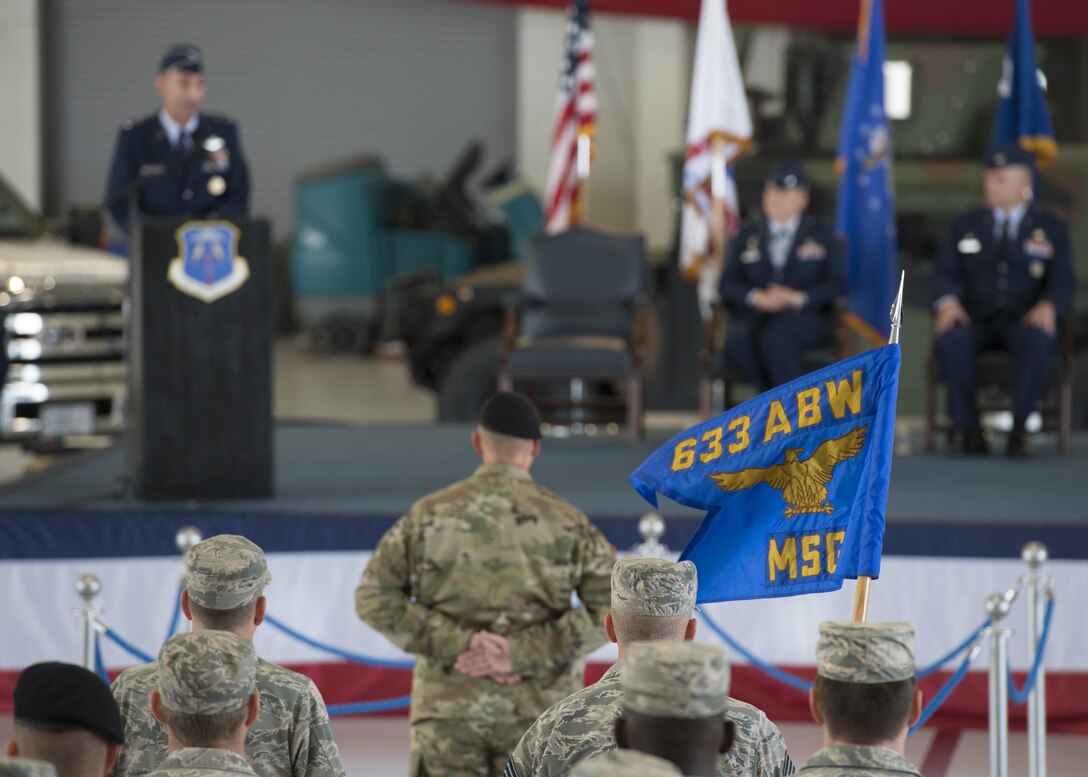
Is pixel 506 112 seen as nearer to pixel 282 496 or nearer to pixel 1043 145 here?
pixel 1043 145

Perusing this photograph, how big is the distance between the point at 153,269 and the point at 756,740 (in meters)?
3.79

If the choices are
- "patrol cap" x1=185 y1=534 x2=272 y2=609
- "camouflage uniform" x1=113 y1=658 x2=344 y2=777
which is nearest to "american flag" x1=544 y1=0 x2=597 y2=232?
"patrol cap" x1=185 y1=534 x2=272 y2=609

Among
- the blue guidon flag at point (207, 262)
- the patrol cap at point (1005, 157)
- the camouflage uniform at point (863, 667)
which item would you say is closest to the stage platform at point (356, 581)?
the blue guidon flag at point (207, 262)

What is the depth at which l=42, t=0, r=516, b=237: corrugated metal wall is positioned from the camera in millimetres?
19094

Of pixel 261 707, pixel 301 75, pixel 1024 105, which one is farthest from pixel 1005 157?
pixel 301 75

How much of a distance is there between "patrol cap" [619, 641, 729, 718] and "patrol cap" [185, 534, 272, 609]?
3.23ft

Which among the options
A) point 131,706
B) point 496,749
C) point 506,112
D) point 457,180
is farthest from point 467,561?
point 506,112

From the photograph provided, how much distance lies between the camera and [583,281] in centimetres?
848

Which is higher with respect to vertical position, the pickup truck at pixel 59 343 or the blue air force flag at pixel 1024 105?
the blue air force flag at pixel 1024 105

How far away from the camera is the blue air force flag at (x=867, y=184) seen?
846cm

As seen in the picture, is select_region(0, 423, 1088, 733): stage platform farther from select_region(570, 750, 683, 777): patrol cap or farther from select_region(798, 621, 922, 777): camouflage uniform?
select_region(570, 750, 683, 777): patrol cap

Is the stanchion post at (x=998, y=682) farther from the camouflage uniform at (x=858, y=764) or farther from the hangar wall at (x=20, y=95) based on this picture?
the hangar wall at (x=20, y=95)

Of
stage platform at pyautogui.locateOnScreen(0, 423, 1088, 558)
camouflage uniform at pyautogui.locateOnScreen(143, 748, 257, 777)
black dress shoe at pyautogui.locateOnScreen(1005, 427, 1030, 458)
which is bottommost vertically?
stage platform at pyautogui.locateOnScreen(0, 423, 1088, 558)

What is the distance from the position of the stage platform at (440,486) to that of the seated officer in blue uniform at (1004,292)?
0.33 m
